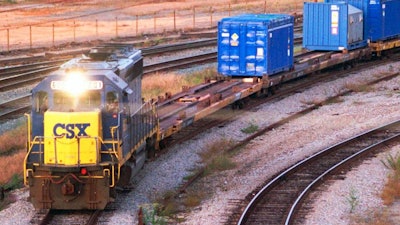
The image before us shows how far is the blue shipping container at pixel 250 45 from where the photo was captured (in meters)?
30.8

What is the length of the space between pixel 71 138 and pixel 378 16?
24.2 meters

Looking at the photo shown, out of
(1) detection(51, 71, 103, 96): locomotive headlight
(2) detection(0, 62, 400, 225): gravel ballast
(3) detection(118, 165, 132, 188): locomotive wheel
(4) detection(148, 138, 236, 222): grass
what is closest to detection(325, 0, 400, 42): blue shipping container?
(2) detection(0, 62, 400, 225): gravel ballast

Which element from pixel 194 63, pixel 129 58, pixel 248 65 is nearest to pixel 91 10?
pixel 194 63

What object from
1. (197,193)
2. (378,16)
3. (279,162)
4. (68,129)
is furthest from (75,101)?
(378,16)

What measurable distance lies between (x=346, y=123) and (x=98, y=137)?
11429 millimetres

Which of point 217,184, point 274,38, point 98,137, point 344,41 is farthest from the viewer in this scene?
point 344,41

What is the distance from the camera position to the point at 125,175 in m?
19.2

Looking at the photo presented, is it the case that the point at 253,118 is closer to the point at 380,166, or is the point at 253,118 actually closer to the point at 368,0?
the point at 380,166

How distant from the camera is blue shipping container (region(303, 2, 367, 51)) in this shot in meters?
36.8

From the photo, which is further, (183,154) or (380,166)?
(183,154)

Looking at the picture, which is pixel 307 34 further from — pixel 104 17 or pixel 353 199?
pixel 104 17

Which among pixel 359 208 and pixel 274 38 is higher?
pixel 274 38

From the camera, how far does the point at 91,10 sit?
75375 mm

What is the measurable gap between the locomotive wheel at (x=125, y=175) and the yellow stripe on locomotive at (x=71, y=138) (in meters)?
1.33
